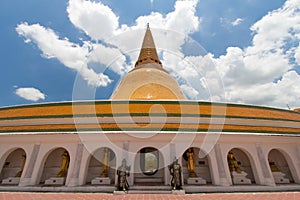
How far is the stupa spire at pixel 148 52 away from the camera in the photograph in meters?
22.9

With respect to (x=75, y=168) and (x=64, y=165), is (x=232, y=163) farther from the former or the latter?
(x=64, y=165)

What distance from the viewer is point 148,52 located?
2358cm

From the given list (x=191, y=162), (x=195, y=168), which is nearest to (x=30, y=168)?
(x=191, y=162)

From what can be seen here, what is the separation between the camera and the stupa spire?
2289 centimetres

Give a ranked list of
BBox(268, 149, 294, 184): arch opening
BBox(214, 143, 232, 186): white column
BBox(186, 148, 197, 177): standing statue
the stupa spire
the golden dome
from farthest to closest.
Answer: the stupa spire, the golden dome, BBox(268, 149, 294, 184): arch opening, BBox(186, 148, 197, 177): standing statue, BBox(214, 143, 232, 186): white column

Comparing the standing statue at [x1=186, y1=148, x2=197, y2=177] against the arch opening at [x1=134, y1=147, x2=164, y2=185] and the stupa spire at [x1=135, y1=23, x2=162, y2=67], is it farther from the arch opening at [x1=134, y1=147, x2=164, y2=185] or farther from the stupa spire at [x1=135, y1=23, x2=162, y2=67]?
the stupa spire at [x1=135, y1=23, x2=162, y2=67]

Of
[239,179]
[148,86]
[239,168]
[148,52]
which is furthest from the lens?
[148,52]

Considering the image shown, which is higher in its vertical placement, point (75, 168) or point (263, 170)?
point (75, 168)

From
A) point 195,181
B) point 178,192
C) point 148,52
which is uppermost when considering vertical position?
point 148,52

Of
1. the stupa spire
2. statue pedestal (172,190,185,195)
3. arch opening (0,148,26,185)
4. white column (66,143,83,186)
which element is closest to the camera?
statue pedestal (172,190,185,195)

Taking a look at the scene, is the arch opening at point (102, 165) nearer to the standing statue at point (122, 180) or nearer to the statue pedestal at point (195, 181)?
the standing statue at point (122, 180)

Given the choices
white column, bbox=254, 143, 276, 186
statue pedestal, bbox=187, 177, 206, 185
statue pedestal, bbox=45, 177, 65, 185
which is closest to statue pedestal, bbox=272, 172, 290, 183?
white column, bbox=254, 143, 276, 186

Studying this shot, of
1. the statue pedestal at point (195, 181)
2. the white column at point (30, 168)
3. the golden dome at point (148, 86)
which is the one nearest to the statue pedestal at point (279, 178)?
the statue pedestal at point (195, 181)

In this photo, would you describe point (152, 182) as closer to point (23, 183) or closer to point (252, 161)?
point (252, 161)
